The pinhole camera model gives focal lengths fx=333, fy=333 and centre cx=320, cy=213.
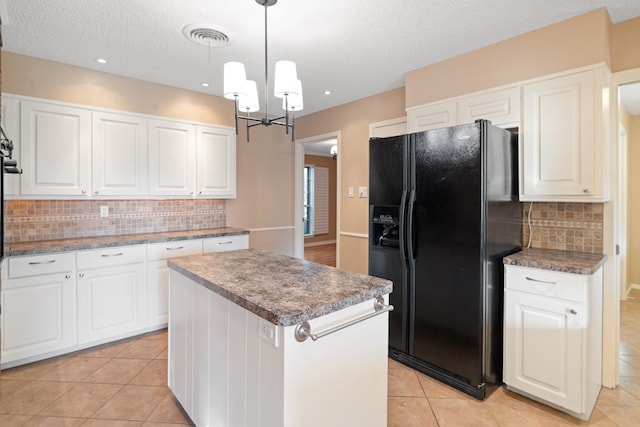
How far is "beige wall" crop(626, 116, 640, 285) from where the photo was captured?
177 inches

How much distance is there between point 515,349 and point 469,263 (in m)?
0.66

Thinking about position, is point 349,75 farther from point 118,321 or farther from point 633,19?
point 118,321

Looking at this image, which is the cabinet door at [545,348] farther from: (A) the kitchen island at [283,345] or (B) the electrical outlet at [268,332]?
(B) the electrical outlet at [268,332]

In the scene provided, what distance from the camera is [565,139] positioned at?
2.30 m

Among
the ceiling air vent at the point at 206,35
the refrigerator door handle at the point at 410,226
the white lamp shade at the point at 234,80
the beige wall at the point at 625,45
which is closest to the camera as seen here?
the white lamp shade at the point at 234,80

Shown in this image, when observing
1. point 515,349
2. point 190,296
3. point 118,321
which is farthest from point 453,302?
point 118,321

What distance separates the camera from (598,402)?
221 centimetres

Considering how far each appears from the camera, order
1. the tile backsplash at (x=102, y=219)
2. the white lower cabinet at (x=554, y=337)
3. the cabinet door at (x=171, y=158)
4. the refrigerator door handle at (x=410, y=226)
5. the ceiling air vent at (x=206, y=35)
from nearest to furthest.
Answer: the white lower cabinet at (x=554, y=337)
the ceiling air vent at (x=206, y=35)
the refrigerator door handle at (x=410, y=226)
the tile backsplash at (x=102, y=219)
the cabinet door at (x=171, y=158)

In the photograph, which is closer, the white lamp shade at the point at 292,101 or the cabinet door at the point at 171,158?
the white lamp shade at the point at 292,101

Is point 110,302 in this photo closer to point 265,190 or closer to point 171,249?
point 171,249

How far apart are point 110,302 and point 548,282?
3.50m

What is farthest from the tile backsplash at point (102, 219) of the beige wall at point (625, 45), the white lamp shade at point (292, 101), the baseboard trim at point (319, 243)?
the baseboard trim at point (319, 243)

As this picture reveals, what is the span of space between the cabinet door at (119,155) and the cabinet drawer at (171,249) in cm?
62

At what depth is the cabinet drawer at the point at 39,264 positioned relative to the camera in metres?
2.56
